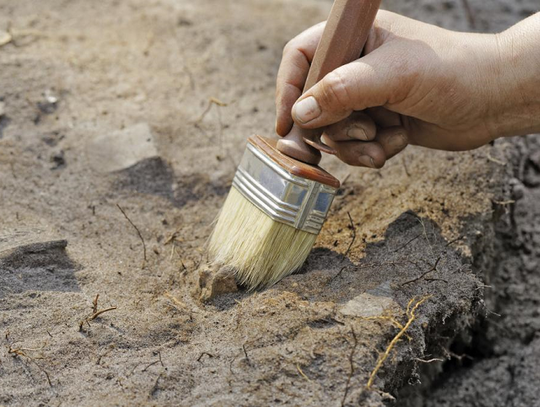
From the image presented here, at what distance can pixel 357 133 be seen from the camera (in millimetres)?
2891

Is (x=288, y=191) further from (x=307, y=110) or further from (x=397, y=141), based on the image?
(x=397, y=141)

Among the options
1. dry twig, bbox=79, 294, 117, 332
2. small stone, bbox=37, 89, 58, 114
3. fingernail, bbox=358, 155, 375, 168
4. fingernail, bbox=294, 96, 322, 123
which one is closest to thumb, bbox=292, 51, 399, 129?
fingernail, bbox=294, 96, 322, 123

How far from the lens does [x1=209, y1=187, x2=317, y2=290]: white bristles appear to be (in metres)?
2.65

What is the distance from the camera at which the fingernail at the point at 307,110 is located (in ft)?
8.69

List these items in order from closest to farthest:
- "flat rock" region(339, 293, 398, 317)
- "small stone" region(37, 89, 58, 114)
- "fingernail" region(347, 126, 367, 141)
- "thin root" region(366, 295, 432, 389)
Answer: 1. "thin root" region(366, 295, 432, 389)
2. "flat rock" region(339, 293, 398, 317)
3. "fingernail" region(347, 126, 367, 141)
4. "small stone" region(37, 89, 58, 114)

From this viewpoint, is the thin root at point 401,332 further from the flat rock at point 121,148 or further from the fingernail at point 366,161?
the flat rock at point 121,148

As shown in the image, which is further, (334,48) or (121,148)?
(121,148)

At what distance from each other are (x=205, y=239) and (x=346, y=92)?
40.3 inches

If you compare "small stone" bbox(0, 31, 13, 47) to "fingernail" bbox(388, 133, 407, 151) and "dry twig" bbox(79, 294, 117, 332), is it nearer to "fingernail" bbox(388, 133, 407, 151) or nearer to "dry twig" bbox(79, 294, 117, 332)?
"dry twig" bbox(79, 294, 117, 332)

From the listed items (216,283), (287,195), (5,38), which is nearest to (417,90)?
(287,195)

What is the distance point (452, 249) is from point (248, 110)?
160cm

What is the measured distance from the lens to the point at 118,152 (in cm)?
351

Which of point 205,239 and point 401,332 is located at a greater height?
point 401,332

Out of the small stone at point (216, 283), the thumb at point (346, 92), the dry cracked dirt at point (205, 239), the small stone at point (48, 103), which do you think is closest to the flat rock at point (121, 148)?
the dry cracked dirt at point (205, 239)
